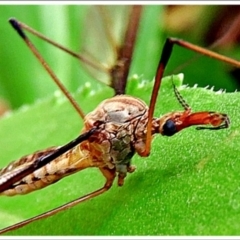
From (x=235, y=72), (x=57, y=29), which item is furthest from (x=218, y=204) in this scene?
(x=57, y=29)

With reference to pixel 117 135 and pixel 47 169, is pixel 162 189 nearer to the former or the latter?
pixel 117 135

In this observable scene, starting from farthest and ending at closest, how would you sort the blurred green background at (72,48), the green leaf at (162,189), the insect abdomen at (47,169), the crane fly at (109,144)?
the blurred green background at (72,48)
the insect abdomen at (47,169)
the crane fly at (109,144)
the green leaf at (162,189)

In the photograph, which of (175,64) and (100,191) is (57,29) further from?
(100,191)

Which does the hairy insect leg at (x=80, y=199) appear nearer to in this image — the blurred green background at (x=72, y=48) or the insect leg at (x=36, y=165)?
the insect leg at (x=36, y=165)

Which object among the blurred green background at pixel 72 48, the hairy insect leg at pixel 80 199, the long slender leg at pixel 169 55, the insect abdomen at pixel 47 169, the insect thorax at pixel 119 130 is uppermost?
the long slender leg at pixel 169 55

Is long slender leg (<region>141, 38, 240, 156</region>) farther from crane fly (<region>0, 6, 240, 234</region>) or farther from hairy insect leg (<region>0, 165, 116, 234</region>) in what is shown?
hairy insect leg (<region>0, 165, 116, 234</region>)

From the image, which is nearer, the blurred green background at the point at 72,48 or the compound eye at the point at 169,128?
the compound eye at the point at 169,128

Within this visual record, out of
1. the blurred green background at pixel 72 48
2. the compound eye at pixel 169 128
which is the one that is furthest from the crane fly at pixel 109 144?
the blurred green background at pixel 72 48
